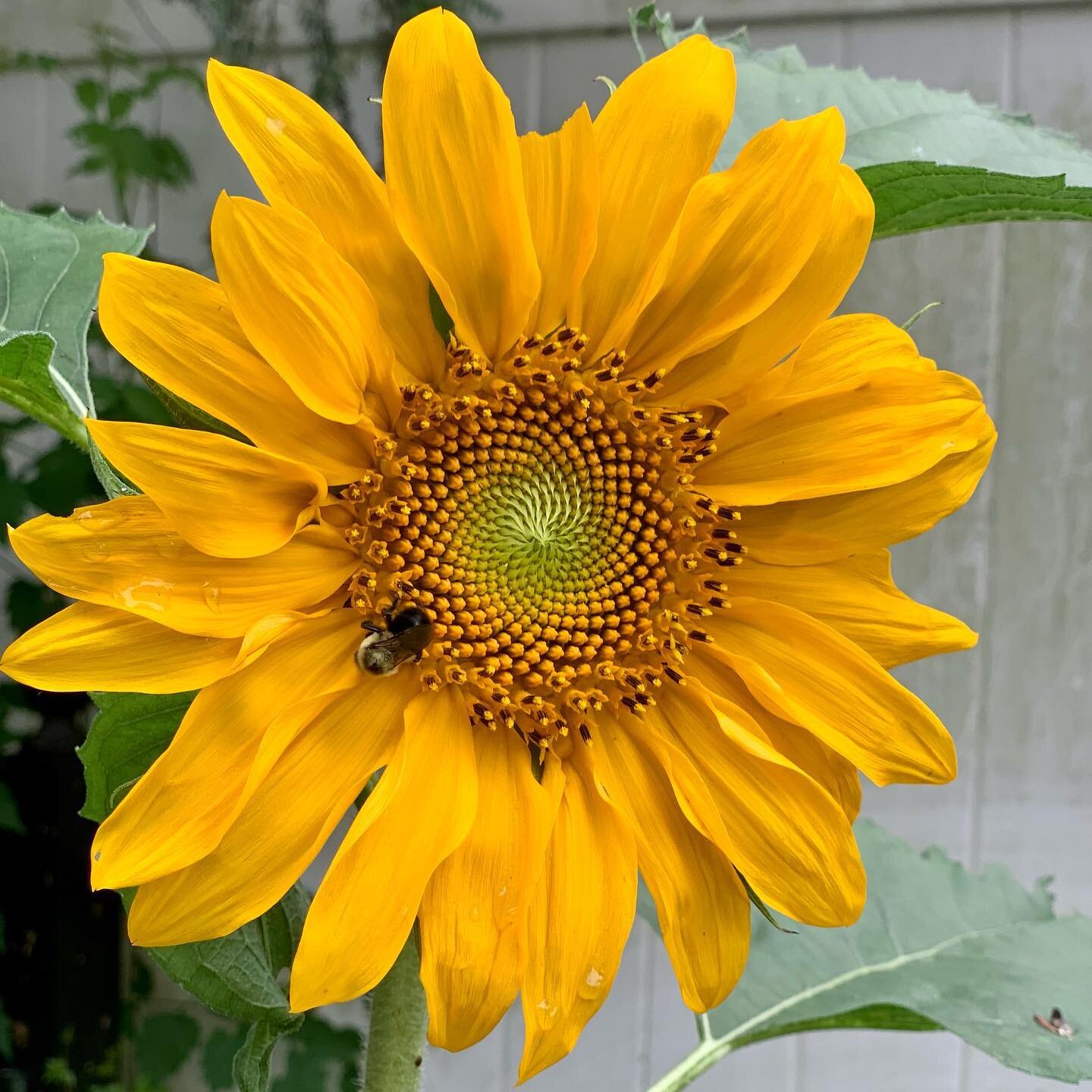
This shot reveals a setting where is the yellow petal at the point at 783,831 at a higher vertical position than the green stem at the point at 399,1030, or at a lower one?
higher

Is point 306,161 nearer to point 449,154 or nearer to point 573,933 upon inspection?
point 449,154

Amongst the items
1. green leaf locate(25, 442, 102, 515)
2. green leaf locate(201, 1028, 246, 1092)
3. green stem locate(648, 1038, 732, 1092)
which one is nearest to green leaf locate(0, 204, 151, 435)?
green stem locate(648, 1038, 732, 1092)

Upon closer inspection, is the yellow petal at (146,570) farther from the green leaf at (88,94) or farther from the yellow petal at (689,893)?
the green leaf at (88,94)

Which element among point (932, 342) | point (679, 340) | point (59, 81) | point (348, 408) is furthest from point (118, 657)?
point (59, 81)

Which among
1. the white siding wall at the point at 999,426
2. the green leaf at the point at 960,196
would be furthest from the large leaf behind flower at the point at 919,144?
the white siding wall at the point at 999,426

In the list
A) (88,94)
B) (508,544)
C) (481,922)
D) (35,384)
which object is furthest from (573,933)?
(88,94)

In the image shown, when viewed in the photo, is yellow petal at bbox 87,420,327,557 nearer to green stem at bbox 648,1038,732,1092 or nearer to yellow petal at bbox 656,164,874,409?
yellow petal at bbox 656,164,874,409

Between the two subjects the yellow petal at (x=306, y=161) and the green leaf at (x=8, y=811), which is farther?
the green leaf at (x=8, y=811)
